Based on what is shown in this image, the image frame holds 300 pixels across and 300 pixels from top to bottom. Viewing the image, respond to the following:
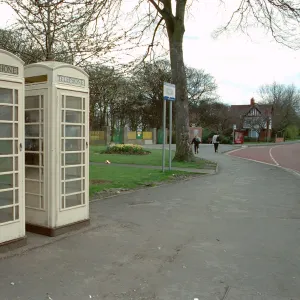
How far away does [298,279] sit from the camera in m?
4.04

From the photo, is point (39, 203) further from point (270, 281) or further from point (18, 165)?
point (270, 281)

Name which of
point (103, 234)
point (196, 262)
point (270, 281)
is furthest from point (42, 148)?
point (270, 281)

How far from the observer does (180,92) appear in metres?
17.6

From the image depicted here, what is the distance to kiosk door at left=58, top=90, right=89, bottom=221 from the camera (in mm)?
5391

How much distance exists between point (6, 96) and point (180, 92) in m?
13.7

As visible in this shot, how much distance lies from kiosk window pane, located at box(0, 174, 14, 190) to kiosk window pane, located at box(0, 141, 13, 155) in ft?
0.97

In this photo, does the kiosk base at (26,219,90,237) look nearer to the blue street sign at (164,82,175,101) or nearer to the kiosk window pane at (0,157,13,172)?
the kiosk window pane at (0,157,13,172)

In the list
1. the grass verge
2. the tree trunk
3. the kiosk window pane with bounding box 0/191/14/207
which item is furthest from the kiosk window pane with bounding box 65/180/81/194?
the tree trunk

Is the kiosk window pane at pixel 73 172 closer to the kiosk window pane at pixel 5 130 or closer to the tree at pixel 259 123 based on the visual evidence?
the kiosk window pane at pixel 5 130

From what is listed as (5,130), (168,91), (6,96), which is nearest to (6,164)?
(5,130)

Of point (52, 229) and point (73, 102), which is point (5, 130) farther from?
point (52, 229)

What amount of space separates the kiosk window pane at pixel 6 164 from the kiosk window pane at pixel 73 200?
1170mm

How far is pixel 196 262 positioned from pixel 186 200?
4.10 meters

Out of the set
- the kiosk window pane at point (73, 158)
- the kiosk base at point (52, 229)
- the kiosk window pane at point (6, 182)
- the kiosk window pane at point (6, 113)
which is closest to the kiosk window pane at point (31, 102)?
the kiosk window pane at point (6, 113)
